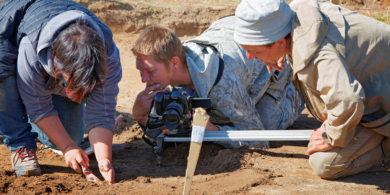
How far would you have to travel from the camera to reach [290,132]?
8.92ft

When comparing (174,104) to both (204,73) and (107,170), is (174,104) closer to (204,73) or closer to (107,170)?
(204,73)

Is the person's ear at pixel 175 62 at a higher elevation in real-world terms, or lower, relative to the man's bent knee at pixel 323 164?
higher

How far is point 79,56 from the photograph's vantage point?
1.95 meters

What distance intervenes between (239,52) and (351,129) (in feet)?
4.12

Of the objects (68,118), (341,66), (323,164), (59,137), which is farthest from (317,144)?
(68,118)

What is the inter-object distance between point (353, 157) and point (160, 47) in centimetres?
161

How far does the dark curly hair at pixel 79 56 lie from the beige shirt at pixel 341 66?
1127mm

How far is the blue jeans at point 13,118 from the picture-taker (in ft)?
8.04

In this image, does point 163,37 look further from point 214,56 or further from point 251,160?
point 251,160

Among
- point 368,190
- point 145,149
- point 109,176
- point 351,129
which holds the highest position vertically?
point 351,129

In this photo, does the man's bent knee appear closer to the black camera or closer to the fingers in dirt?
the black camera

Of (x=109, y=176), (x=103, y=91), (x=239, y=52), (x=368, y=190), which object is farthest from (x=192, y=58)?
(x=368, y=190)

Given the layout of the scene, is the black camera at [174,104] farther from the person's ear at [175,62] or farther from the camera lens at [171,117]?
the person's ear at [175,62]

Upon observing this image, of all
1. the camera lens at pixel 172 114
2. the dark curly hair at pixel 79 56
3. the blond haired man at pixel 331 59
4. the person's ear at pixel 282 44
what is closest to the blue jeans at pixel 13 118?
the dark curly hair at pixel 79 56
